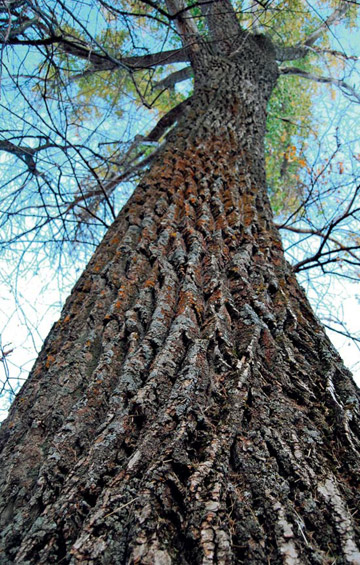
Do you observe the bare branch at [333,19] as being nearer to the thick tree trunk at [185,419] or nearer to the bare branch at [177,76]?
the bare branch at [177,76]

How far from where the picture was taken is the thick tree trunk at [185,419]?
0.78 metres

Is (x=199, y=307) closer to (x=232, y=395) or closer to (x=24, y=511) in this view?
(x=232, y=395)

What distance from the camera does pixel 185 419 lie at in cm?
98

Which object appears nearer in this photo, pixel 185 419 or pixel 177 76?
pixel 185 419

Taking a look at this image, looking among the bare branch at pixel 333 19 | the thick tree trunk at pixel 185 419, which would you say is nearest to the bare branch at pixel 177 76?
the bare branch at pixel 333 19

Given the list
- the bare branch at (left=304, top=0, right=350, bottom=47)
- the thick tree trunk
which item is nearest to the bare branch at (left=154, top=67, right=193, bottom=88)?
the bare branch at (left=304, top=0, right=350, bottom=47)

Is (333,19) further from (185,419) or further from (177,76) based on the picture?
(185,419)

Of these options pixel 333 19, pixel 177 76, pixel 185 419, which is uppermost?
pixel 333 19

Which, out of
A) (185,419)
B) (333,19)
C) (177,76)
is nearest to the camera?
(185,419)

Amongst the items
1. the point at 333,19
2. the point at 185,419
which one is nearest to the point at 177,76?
the point at 333,19

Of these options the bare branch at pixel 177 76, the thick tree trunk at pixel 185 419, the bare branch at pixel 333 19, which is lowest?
the thick tree trunk at pixel 185 419

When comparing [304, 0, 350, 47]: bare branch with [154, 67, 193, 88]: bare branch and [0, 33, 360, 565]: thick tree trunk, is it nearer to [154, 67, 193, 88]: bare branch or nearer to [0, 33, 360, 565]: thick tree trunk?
[154, 67, 193, 88]: bare branch

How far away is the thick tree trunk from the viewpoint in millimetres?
775

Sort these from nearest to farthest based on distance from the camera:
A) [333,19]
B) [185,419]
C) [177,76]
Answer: [185,419]
[333,19]
[177,76]
